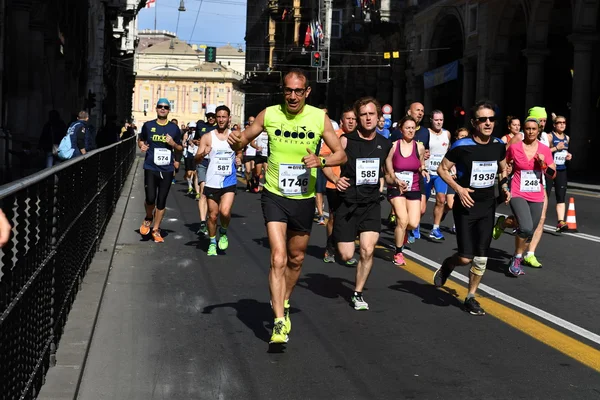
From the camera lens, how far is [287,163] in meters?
6.84

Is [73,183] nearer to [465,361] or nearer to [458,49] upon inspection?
[465,361]

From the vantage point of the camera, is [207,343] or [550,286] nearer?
[207,343]

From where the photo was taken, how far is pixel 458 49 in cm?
4769

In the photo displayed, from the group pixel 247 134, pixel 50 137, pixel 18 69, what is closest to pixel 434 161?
pixel 247 134

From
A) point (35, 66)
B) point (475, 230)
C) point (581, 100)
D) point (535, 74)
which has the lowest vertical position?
point (475, 230)

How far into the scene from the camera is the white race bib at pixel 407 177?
11547 mm

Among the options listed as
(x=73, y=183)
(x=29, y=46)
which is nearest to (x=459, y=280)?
(x=73, y=183)

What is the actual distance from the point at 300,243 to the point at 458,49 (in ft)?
138

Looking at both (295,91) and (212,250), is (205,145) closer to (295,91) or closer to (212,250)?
(212,250)

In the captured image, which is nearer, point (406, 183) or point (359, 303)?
point (359, 303)

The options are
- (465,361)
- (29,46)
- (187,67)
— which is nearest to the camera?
(465,361)

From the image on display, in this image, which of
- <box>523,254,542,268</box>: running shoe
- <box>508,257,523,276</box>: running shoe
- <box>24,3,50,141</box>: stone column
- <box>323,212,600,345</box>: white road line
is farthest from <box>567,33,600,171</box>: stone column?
<box>508,257,523,276</box>: running shoe

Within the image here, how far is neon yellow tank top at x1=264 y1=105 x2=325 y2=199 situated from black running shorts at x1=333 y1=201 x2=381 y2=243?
152 cm

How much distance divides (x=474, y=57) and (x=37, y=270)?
1505 inches
